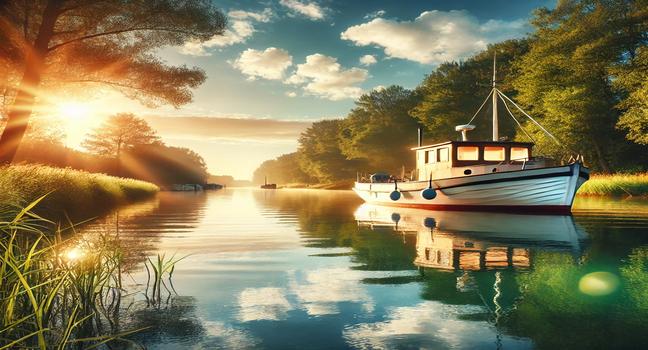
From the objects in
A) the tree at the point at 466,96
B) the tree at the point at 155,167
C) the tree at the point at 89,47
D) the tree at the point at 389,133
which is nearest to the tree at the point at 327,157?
the tree at the point at 389,133

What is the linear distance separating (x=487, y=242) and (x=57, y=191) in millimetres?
13325

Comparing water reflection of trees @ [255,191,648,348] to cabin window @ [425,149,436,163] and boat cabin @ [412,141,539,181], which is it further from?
cabin window @ [425,149,436,163]

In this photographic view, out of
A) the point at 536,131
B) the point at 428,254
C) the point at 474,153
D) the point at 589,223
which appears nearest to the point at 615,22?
the point at 536,131

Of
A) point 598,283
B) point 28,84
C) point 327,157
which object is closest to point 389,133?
point 327,157

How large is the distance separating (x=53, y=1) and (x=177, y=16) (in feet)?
14.3

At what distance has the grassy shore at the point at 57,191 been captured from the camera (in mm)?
10742

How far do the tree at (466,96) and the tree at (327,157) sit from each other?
2991cm

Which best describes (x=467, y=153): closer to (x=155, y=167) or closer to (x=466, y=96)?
(x=466, y=96)

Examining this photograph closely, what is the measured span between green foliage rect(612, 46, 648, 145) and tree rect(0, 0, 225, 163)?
2815 cm

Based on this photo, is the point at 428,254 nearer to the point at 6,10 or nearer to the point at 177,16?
the point at 177,16

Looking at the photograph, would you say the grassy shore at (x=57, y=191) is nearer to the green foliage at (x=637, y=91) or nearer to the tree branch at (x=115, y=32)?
the tree branch at (x=115, y=32)

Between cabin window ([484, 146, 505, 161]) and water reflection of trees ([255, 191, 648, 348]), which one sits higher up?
cabin window ([484, 146, 505, 161])

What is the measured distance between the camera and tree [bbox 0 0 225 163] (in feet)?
53.4

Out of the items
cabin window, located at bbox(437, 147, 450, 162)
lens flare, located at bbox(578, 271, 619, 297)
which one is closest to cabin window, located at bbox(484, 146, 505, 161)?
cabin window, located at bbox(437, 147, 450, 162)
